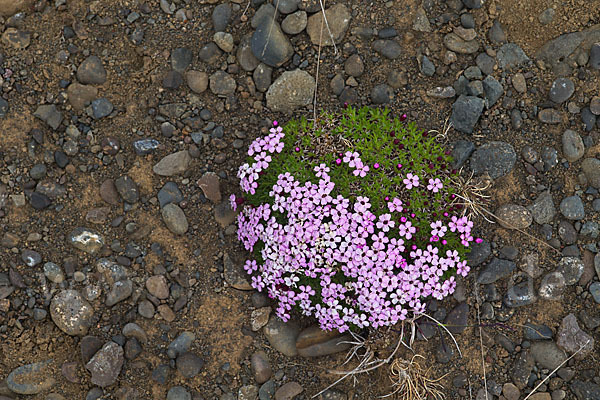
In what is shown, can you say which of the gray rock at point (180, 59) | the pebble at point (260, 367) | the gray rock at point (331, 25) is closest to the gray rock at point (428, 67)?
the gray rock at point (331, 25)

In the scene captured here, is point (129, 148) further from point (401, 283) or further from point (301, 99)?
point (401, 283)

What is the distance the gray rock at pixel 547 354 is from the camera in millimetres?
6430

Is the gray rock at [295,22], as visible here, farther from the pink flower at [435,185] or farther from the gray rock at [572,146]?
the gray rock at [572,146]

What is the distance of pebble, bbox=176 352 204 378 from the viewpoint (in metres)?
6.32

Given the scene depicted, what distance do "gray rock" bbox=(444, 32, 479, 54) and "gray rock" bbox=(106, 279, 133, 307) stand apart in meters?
4.60

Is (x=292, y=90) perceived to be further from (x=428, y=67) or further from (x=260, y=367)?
(x=260, y=367)

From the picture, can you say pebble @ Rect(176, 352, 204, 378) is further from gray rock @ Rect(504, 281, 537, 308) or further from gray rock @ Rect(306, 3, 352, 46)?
gray rock @ Rect(306, 3, 352, 46)

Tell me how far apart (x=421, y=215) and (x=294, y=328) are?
6.25 feet

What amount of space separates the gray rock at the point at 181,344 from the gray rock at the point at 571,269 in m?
4.19

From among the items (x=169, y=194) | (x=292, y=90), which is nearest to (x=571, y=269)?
(x=292, y=90)

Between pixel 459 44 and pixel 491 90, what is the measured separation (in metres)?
0.66

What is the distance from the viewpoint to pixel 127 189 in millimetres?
6641

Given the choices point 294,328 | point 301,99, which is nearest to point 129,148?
point 301,99

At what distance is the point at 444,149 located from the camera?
6.51 m
